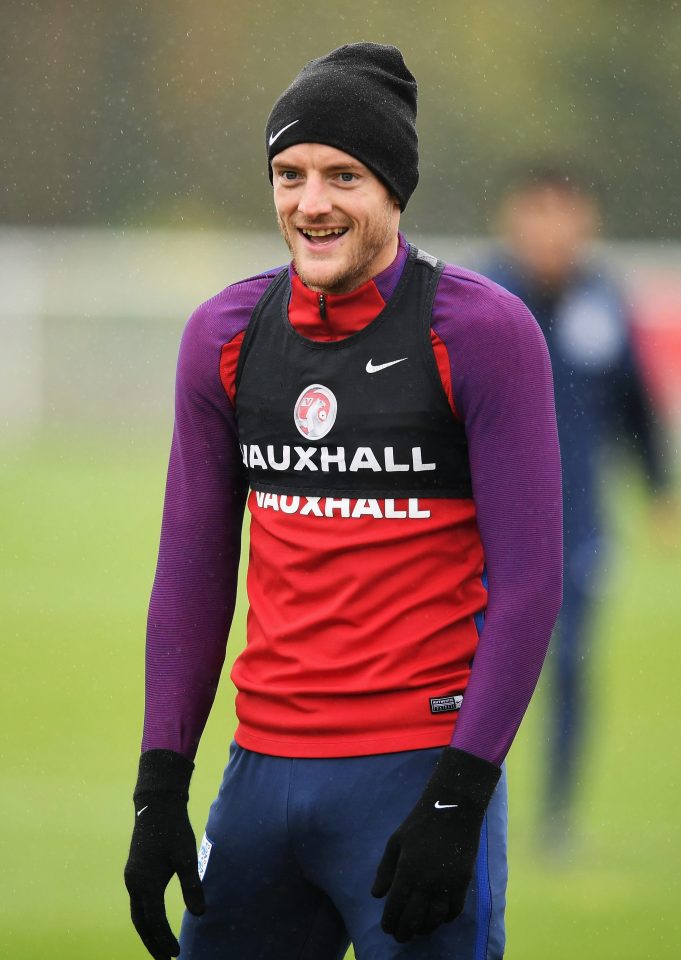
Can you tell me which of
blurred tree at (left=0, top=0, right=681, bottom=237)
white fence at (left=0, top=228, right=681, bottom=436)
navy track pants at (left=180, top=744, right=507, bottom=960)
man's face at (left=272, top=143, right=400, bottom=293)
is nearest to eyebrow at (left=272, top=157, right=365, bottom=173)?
man's face at (left=272, top=143, right=400, bottom=293)

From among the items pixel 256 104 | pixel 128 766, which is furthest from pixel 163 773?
pixel 256 104

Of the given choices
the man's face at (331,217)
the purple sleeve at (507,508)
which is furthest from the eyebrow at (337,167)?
the purple sleeve at (507,508)

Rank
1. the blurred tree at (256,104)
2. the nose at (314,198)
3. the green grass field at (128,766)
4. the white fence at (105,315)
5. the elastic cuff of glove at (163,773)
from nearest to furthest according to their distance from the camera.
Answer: the nose at (314,198) < the elastic cuff of glove at (163,773) < the green grass field at (128,766) < the white fence at (105,315) < the blurred tree at (256,104)

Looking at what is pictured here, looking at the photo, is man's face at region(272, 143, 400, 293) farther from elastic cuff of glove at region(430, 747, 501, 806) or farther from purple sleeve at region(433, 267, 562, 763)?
elastic cuff of glove at region(430, 747, 501, 806)

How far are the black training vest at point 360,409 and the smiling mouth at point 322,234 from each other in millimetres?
102

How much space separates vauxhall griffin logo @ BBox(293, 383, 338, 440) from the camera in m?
2.01

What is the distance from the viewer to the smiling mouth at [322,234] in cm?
200

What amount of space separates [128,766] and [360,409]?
12.4 ft

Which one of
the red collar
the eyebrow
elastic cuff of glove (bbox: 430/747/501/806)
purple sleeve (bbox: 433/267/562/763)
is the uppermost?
the eyebrow

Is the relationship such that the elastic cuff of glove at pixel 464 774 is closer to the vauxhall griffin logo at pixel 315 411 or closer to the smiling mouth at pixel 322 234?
the vauxhall griffin logo at pixel 315 411

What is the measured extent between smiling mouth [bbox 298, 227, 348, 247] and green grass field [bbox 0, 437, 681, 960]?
218 cm

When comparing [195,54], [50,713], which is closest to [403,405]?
[50,713]

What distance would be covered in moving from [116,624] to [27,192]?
51.8 ft

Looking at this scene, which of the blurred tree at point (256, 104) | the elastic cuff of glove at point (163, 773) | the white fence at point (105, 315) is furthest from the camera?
the blurred tree at point (256, 104)
